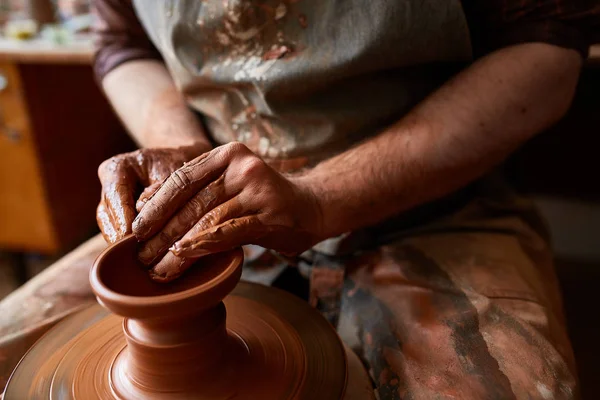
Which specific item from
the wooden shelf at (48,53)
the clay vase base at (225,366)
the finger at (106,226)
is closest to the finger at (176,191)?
the finger at (106,226)

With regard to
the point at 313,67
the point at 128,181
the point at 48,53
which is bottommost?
the point at 48,53

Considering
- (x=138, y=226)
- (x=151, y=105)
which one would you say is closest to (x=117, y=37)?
(x=151, y=105)

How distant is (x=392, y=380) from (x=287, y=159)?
20.6 inches

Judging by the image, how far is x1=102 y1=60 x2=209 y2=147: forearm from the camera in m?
1.35

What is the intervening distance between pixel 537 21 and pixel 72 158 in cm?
211

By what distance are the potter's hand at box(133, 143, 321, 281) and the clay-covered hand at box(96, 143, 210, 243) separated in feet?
0.25

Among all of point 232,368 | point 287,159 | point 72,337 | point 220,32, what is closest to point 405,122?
point 287,159

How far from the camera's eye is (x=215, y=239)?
0.82 metres

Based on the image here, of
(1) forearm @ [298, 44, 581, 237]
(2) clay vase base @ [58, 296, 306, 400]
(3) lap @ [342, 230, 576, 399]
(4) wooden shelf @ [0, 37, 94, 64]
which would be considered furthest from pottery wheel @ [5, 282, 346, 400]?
(4) wooden shelf @ [0, 37, 94, 64]

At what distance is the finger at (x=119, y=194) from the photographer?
3.07 feet

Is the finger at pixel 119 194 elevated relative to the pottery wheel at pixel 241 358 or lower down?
elevated

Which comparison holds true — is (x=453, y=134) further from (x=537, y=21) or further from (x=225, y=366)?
(x=225, y=366)

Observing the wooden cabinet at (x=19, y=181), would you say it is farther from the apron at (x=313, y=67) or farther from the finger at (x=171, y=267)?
the finger at (x=171, y=267)

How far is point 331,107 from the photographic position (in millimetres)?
1188
